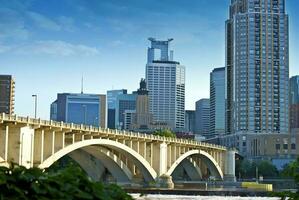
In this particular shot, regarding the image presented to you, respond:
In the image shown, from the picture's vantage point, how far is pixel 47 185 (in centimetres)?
854

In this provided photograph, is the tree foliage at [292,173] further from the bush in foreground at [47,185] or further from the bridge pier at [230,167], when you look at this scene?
the bridge pier at [230,167]

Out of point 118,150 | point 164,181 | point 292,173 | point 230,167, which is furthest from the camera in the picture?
point 230,167

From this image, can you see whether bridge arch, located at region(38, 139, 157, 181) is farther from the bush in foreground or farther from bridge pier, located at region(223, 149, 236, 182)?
the bush in foreground

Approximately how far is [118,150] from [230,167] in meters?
62.7

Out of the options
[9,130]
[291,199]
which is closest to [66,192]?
[291,199]

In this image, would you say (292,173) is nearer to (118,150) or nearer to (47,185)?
(47,185)

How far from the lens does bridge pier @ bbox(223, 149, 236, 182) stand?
483 feet

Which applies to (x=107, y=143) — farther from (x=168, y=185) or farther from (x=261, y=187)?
(x=261, y=187)

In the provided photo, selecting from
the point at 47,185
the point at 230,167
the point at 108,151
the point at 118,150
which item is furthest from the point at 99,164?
the point at 47,185

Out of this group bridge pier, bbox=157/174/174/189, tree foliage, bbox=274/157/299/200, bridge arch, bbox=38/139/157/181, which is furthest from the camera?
bridge pier, bbox=157/174/174/189

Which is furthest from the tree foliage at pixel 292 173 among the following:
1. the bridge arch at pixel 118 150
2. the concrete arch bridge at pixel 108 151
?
the bridge arch at pixel 118 150

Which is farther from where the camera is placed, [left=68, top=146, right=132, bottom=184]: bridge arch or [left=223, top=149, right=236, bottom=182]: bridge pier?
[left=223, top=149, right=236, bottom=182]: bridge pier

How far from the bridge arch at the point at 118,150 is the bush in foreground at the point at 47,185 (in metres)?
58.8

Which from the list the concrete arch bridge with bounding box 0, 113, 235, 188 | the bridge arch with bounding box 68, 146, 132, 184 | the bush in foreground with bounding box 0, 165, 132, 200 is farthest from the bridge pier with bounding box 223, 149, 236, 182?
the bush in foreground with bounding box 0, 165, 132, 200
